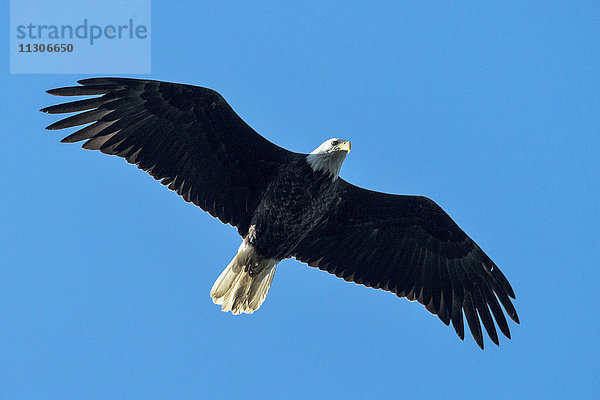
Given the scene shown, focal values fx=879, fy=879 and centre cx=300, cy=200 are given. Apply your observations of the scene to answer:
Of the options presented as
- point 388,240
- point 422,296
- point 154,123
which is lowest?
point 422,296

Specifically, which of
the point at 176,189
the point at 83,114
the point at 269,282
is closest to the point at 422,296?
the point at 269,282

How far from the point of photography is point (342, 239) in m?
10.1

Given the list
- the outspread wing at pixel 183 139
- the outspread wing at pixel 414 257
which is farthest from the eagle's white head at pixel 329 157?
the outspread wing at pixel 414 257

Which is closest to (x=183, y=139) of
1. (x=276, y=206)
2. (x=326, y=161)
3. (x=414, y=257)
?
(x=276, y=206)

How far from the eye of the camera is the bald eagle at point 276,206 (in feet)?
30.0

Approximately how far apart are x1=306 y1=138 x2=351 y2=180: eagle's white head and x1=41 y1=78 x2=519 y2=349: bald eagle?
1 centimetres

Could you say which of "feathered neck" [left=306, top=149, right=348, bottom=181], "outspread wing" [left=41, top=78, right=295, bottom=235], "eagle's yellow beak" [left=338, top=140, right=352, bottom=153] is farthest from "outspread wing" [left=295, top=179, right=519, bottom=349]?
"outspread wing" [left=41, top=78, right=295, bottom=235]

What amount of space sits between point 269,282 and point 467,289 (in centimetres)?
232

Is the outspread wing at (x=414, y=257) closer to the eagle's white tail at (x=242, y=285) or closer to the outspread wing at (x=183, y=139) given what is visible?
the eagle's white tail at (x=242, y=285)

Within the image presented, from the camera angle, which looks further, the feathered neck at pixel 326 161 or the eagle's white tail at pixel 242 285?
the eagle's white tail at pixel 242 285

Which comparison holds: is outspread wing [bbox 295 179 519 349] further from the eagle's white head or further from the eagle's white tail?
the eagle's white head

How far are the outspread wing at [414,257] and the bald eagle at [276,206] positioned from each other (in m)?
0.01

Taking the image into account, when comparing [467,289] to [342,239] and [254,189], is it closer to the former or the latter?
[342,239]

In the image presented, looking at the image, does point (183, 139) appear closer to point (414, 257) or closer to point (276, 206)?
point (276, 206)
